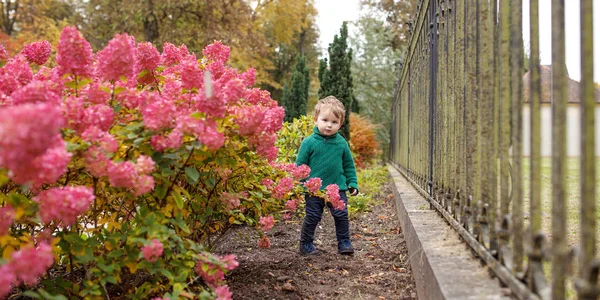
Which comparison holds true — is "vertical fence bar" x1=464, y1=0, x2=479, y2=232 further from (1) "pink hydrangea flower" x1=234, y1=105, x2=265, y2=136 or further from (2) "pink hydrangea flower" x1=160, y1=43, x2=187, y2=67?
(2) "pink hydrangea flower" x1=160, y1=43, x2=187, y2=67

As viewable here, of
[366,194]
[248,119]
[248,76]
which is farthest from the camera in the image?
[366,194]

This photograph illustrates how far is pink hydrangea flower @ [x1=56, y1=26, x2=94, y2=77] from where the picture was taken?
1.70 metres

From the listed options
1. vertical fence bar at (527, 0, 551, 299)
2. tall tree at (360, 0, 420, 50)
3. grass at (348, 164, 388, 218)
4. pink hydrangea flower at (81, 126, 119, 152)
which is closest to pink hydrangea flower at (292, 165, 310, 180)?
pink hydrangea flower at (81, 126, 119, 152)

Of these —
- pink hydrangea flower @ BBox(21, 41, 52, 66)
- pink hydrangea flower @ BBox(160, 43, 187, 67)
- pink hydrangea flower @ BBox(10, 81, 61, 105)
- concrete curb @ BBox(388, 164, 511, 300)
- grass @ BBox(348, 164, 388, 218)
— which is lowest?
grass @ BBox(348, 164, 388, 218)

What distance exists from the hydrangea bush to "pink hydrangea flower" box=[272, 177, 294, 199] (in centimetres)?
41

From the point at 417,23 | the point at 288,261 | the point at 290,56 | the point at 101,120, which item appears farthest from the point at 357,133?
the point at 290,56

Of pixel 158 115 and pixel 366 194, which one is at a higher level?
pixel 158 115

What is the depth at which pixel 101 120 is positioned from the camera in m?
1.72

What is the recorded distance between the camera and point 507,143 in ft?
5.54

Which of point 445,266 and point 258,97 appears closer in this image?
point 445,266

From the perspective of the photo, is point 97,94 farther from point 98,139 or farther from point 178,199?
point 178,199

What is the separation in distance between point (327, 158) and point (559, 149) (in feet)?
9.96

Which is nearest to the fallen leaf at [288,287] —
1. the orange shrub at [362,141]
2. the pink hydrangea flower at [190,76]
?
the pink hydrangea flower at [190,76]

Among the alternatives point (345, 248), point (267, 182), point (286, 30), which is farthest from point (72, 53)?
point (286, 30)
